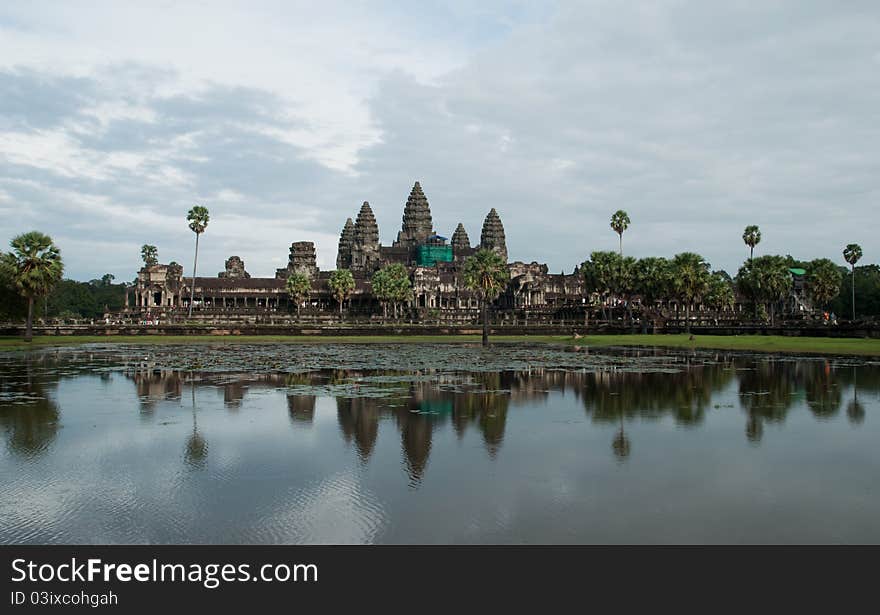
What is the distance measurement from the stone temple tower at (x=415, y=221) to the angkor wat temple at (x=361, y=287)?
3.81 feet

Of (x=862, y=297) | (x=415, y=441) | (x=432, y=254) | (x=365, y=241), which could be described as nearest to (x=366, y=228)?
(x=365, y=241)

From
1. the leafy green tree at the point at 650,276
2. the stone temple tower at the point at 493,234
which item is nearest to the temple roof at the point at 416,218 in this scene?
the stone temple tower at the point at 493,234

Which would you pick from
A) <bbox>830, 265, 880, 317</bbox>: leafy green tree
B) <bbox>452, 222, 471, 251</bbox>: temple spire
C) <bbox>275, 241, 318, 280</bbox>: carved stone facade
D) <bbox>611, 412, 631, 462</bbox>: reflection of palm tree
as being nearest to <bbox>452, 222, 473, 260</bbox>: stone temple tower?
<bbox>452, 222, 471, 251</bbox>: temple spire

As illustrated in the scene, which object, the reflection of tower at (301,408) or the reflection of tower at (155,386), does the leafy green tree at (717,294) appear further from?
the reflection of tower at (301,408)

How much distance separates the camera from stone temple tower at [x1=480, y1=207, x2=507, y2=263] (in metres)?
176

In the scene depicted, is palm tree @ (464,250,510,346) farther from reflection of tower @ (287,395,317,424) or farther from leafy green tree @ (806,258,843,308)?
reflection of tower @ (287,395,317,424)

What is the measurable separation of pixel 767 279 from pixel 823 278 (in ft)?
32.0

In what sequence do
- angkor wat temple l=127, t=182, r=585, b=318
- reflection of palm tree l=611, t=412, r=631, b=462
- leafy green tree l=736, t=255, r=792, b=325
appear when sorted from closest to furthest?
reflection of palm tree l=611, t=412, r=631, b=462 < leafy green tree l=736, t=255, r=792, b=325 < angkor wat temple l=127, t=182, r=585, b=318

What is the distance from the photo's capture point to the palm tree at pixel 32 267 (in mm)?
61406

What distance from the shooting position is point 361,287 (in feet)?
450

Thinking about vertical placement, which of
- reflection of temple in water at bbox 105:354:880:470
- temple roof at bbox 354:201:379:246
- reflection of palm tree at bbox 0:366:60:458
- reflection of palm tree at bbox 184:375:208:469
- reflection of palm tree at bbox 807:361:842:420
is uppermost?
temple roof at bbox 354:201:379:246

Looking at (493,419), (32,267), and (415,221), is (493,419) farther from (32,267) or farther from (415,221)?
→ (415,221)
